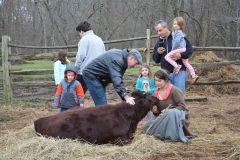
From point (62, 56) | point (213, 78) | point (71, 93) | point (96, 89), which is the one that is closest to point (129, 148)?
point (96, 89)

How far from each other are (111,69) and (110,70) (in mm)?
22

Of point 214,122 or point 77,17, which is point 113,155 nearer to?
point 214,122

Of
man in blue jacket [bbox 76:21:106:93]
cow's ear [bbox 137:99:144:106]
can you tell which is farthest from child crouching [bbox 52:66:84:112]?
cow's ear [bbox 137:99:144:106]

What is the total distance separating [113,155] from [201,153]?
1121mm

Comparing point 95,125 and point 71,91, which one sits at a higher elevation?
point 71,91

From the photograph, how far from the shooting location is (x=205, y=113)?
7.89 m

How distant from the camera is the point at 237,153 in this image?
427cm

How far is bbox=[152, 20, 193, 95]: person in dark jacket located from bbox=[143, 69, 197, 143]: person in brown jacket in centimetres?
77

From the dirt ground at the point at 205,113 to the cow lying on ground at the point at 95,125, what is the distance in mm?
620

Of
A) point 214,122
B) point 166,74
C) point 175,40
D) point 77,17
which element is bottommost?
point 214,122

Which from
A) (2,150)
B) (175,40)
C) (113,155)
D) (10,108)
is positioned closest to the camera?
(113,155)

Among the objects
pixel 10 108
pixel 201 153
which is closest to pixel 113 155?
pixel 201 153

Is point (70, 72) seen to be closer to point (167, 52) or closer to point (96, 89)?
point (96, 89)

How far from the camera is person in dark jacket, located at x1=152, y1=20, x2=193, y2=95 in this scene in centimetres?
596
